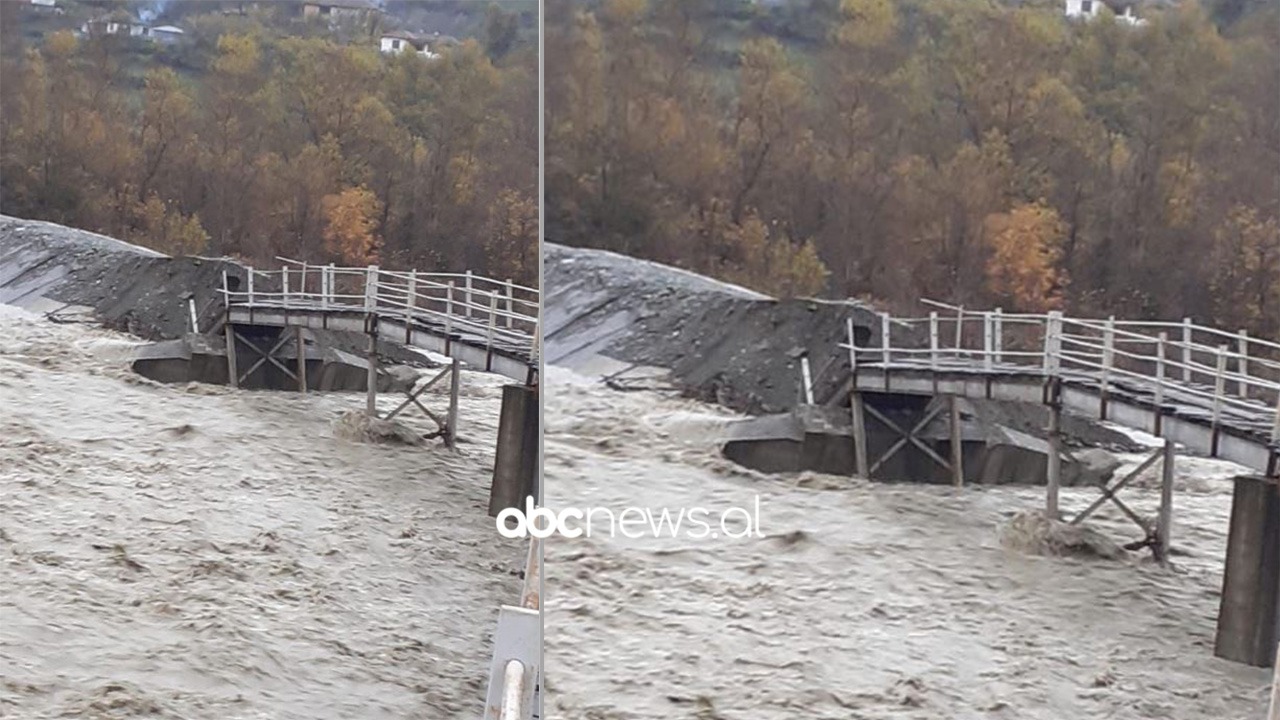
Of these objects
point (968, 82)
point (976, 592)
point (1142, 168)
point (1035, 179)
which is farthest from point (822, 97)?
point (976, 592)

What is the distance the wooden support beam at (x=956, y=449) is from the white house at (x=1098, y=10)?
54 centimetres

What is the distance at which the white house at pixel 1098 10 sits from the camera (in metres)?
1.79

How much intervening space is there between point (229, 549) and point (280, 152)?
1.94 feet

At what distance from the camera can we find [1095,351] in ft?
5.88

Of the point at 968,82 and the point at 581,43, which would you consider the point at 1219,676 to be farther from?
the point at 581,43

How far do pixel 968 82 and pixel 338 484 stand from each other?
1.07 meters

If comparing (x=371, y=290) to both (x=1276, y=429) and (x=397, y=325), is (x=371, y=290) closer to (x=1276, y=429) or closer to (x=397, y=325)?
(x=397, y=325)

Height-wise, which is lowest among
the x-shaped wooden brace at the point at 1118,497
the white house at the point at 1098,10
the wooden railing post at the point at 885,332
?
the x-shaped wooden brace at the point at 1118,497

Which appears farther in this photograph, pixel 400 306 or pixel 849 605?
pixel 400 306

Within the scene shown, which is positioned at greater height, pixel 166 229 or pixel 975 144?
pixel 975 144

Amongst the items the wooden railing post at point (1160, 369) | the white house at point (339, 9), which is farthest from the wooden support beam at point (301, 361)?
the wooden railing post at point (1160, 369)

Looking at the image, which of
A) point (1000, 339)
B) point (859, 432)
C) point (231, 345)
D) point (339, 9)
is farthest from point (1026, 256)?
point (231, 345)

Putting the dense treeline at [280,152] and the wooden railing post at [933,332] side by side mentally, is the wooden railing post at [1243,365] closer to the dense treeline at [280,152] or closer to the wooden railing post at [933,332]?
the wooden railing post at [933,332]

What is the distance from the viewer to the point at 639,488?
1845 millimetres
